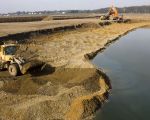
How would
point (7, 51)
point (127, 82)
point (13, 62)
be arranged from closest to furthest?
point (13, 62)
point (127, 82)
point (7, 51)

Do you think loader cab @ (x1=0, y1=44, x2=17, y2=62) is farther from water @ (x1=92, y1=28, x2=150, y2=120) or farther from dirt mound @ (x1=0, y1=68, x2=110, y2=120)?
water @ (x1=92, y1=28, x2=150, y2=120)

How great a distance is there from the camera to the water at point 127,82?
15695mm

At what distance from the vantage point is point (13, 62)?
21578 mm

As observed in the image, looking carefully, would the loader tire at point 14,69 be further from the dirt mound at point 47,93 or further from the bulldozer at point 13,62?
the dirt mound at point 47,93

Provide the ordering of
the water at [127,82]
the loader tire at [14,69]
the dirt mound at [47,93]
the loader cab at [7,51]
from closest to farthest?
the dirt mound at [47,93]
the water at [127,82]
the loader tire at [14,69]
the loader cab at [7,51]

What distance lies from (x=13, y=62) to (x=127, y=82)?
7.93 m

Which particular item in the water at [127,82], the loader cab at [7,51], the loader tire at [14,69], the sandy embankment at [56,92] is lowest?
the water at [127,82]

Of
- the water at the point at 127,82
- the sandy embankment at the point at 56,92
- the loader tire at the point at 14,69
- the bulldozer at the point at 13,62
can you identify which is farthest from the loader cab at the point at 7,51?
the water at the point at 127,82

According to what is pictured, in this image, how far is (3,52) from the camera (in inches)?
869

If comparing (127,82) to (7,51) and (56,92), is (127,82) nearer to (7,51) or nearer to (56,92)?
(56,92)

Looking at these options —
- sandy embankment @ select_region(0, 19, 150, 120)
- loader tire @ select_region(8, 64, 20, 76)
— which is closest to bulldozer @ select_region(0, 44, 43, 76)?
loader tire @ select_region(8, 64, 20, 76)

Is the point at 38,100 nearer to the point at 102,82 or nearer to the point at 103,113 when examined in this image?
the point at 103,113

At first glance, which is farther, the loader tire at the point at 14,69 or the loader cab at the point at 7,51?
the loader cab at the point at 7,51

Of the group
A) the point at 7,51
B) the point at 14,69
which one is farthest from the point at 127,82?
the point at 7,51
